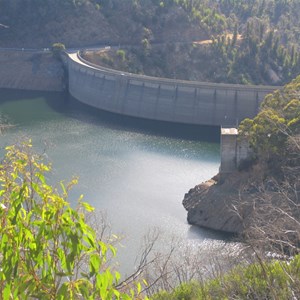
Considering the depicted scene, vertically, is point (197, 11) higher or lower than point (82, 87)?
higher

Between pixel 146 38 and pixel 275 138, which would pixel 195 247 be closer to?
pixel 275 138

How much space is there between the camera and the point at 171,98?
148ft

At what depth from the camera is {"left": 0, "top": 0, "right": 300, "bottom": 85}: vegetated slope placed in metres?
55.5

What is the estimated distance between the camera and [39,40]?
60688mm

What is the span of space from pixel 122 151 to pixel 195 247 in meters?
12.8

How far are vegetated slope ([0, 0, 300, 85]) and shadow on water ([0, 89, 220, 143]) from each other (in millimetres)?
6879

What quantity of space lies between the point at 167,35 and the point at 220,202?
114 feet

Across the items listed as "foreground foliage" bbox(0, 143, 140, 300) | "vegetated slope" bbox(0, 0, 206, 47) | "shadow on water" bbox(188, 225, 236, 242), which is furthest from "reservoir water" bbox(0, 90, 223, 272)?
"foreground foliage" bbox(0, 143, 140, 300)

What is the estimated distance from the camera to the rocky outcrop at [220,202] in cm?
2572

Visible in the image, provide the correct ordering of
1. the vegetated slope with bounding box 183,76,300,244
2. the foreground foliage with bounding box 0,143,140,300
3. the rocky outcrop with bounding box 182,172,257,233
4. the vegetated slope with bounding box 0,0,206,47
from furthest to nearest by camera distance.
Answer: the vegetated slope with bounding box 0,0,206,47 < the vegetated slope with bounding box 183,76,300,244 < the rocky outcrop with bounding box 182,172,257,233 < the foreground foliage with bounding box 0,143,140,300

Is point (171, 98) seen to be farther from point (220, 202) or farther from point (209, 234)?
point (209, 234)

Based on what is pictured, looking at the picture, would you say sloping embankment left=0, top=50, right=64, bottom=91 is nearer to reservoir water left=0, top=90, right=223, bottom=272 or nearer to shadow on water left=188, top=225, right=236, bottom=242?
reservoir water left=0, top=90, right=223, bottom=272

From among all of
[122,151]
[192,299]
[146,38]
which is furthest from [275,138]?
[146,38]

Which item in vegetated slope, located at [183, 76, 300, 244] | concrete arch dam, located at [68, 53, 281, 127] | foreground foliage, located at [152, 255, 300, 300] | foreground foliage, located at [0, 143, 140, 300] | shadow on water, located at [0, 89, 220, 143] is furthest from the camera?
concrete arch dam, located at [68, 53, 281, 127]
